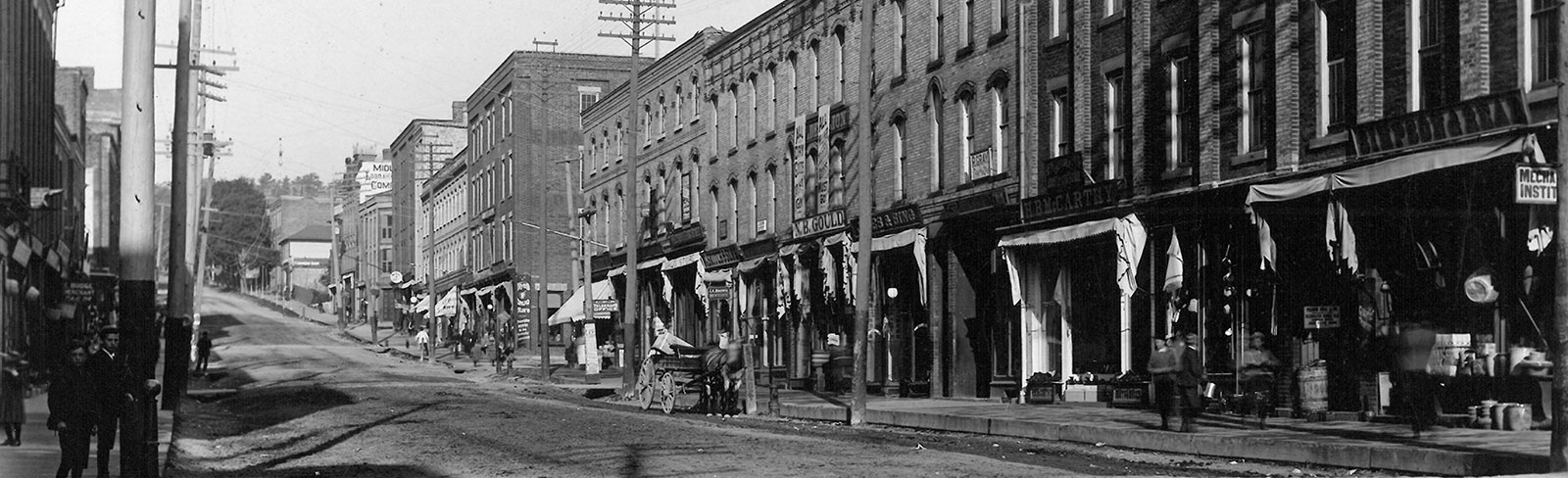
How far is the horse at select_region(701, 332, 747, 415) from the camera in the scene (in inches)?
1208

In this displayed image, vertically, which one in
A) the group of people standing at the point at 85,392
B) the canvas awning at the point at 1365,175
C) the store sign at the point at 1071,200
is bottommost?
the group of people standing at the point at 85,392

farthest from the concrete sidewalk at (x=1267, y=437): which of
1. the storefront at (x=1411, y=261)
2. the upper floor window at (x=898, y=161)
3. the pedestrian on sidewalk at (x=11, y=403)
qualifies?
the pedestrian on sidewalk at (x=11, y=403)

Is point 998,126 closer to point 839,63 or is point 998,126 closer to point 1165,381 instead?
point 839,63

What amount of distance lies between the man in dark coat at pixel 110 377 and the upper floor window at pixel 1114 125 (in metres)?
19.7

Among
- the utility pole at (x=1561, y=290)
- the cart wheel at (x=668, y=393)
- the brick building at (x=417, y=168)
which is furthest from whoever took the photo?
the brick building at (x=417, y=168)

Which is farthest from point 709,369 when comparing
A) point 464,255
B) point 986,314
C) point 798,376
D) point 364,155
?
point 364,155

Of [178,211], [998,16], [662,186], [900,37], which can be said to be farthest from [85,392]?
[662,186]

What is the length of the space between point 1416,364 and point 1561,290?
4.95 metres

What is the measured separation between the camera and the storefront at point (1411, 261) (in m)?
21.1

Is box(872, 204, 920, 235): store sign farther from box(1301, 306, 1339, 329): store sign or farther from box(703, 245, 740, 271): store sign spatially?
box(1301, 306, 1339, 329): store sign

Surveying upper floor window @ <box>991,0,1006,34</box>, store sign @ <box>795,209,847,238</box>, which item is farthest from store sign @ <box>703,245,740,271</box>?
upper floor window @ <box>991,0,1006,34</box>

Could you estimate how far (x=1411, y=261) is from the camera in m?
23.3

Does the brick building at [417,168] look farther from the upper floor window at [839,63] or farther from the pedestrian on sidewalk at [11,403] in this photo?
the pedestrian on sidewalk at [11,403]

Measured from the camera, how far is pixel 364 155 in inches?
5699
